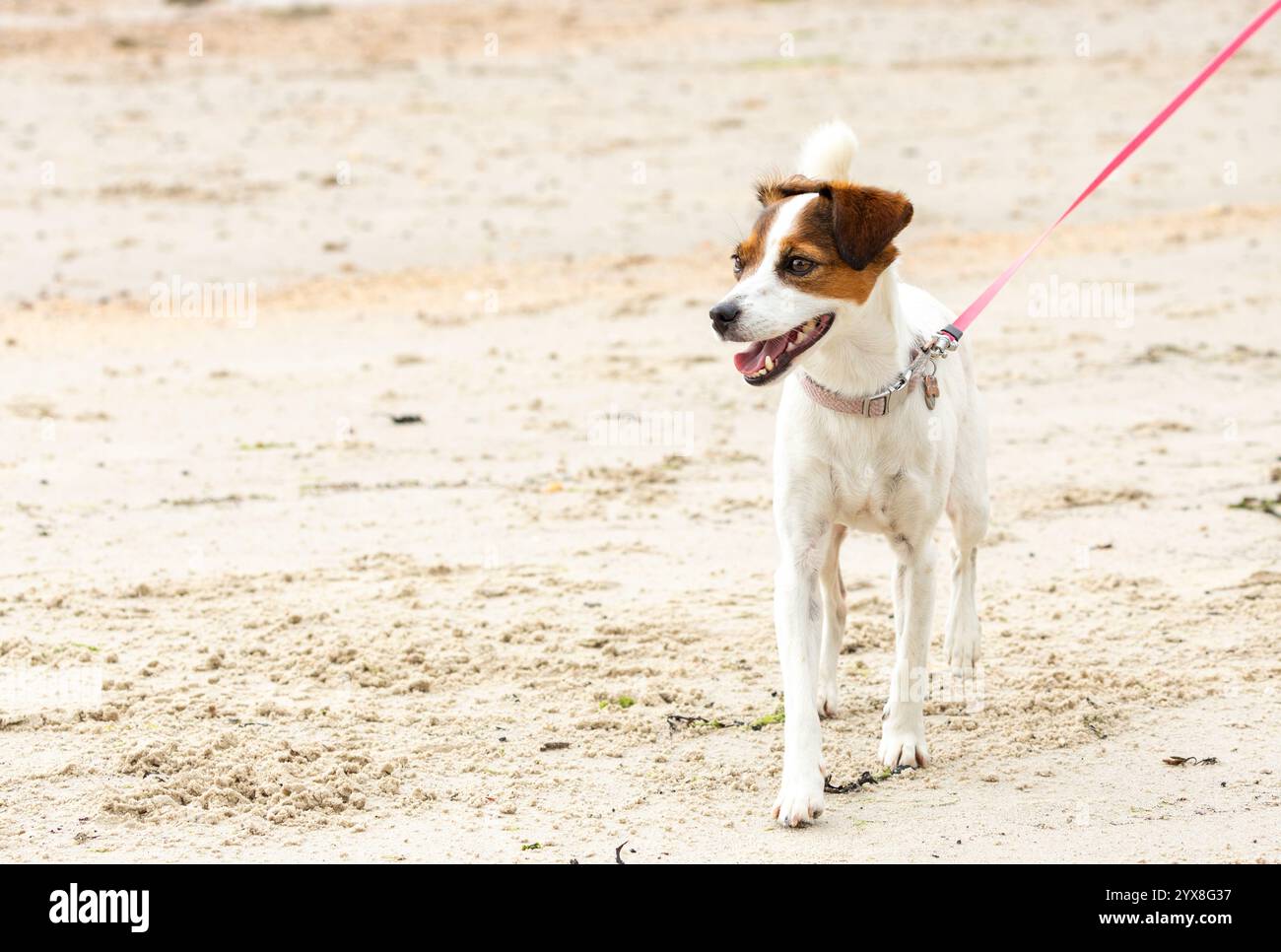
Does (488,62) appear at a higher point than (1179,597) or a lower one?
higher

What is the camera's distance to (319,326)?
1100cm

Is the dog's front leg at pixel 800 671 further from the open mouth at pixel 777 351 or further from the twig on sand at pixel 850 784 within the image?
the open mouth at pixel 777 351

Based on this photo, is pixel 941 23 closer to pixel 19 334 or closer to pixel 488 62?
pixel 488 62

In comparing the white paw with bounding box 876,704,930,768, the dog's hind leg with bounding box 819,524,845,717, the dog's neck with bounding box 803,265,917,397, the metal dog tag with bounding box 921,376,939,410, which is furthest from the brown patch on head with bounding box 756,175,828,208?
the white paw with bounding box 876,704,930,768

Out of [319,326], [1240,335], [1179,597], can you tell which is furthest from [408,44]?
[1179,597]

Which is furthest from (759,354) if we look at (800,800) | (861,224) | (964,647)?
(964,647)

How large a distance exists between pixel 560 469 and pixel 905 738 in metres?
3.45

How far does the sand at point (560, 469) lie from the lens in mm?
5125

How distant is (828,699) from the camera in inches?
225

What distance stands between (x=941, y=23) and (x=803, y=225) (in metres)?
16.9
